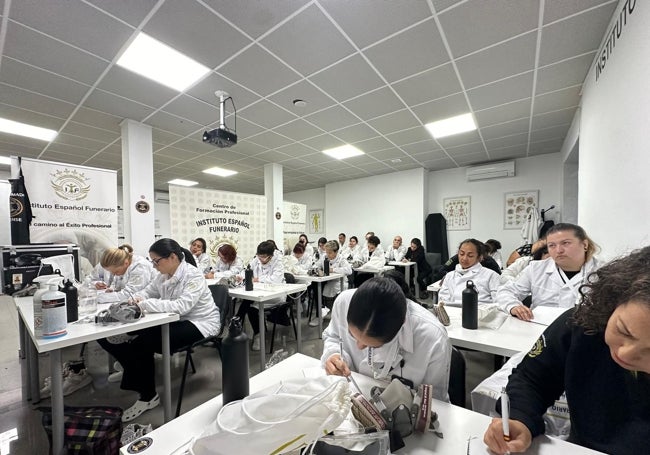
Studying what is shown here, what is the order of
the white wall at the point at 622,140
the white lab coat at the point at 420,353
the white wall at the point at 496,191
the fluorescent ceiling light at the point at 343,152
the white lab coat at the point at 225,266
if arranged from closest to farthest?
the white lab coat at the point at 420,353, the white wall at the point at 622,140, the white lab coat at the point at 225,266, the fluorescent ceiling light at the point at 343,152, the white wall at the point at 496,191

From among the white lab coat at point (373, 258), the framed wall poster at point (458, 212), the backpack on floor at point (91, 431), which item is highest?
the framed wall poster at point (458, 212)

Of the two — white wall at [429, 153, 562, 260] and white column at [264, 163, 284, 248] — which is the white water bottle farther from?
white wall at [429, 153, 562, 260]

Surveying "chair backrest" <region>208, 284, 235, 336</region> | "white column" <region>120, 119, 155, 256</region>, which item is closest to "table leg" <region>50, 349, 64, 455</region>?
"chair backrest" <region>208, 284, 235, 336</region>

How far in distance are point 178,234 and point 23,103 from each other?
7.60ft

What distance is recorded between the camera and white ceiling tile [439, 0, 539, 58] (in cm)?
193

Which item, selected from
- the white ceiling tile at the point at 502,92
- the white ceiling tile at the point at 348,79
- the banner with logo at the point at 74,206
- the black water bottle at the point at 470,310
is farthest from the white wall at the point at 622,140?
the banner with logo at the point at 74,206

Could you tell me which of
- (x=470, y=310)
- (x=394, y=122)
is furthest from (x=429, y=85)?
(x=470, y=310)

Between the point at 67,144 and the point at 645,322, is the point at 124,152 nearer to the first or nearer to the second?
the point at 67,144

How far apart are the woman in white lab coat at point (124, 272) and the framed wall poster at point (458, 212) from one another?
661 centimetres

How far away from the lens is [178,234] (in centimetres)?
439

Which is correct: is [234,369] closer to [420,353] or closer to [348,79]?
[420,353]

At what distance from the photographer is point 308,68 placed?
2.64 metres

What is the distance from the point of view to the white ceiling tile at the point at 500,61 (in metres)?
2.34

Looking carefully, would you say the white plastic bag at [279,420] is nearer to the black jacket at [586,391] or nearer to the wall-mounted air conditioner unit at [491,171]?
the black jacket at [586,391]
